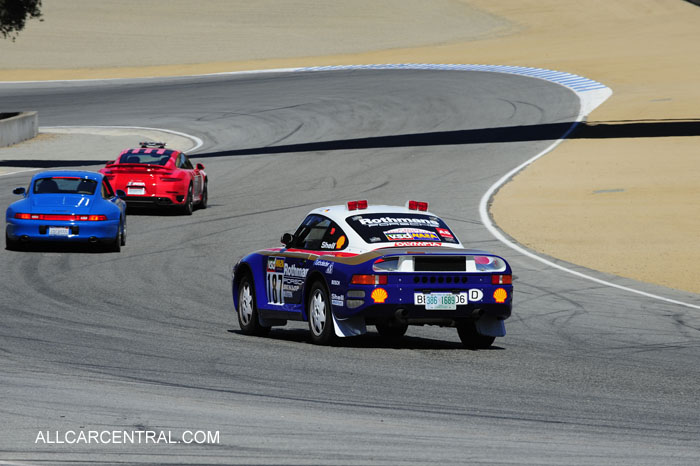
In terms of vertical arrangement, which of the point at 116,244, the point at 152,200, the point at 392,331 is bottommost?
the point at 152,200

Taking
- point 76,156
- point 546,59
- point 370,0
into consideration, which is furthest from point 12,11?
point 370,0

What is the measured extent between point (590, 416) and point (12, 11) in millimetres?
Result: 36657

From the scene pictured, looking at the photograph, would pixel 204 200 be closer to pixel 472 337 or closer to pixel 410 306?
pixel 472 337

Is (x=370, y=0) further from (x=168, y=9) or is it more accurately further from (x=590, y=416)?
(x=590, y=416)

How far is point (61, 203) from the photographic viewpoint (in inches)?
821

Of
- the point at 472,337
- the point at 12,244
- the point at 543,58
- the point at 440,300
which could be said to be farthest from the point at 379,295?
the point at 543,58

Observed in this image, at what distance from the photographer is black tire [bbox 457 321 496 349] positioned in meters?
12.4

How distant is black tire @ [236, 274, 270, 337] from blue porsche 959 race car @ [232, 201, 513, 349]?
0.02 m

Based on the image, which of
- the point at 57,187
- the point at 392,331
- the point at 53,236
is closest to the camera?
the point at 392,331

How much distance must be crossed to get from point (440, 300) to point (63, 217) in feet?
34.6

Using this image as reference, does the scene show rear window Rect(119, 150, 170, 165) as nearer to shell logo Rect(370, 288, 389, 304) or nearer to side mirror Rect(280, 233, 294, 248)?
side mirror Rect(280, 233, 294, 248)

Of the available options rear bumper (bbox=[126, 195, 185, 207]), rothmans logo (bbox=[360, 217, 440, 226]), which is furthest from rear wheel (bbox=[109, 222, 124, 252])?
rothmans logo (bbox=[360, 217, 440, 226])

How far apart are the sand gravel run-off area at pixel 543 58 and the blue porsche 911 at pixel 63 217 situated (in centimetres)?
753

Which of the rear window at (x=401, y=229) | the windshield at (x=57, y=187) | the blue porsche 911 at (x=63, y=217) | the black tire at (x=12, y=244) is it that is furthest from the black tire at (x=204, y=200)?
the rear window at (x=401, y=229)
